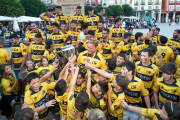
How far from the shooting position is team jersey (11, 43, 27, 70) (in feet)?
18.7

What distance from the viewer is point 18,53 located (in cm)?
575

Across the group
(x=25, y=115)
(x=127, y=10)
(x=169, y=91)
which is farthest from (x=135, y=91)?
(x=127, y=10)

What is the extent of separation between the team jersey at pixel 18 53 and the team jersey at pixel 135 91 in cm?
415

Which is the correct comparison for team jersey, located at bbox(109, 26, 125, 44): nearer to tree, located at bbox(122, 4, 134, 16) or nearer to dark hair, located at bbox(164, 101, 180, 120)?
dark hair, located at bbox(164, 101, 180, 120)

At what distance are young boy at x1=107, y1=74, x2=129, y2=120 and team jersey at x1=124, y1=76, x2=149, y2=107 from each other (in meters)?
0.39

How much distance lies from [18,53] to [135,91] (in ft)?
14.8

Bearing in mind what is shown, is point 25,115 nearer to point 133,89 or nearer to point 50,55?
point 133,89

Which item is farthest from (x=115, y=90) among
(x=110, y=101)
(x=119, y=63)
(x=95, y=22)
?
(x=95, y=22)

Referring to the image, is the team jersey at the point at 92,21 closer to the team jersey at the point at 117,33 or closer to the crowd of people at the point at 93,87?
the team jersey at the point at 117,33

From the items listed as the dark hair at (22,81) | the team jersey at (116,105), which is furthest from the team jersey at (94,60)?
the dark hair at (22,81)

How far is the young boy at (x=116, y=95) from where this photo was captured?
2957mm

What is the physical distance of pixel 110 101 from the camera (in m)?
3.17

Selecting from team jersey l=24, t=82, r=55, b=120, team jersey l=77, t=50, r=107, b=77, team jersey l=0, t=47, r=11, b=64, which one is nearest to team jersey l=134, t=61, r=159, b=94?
team jersey l=77, t=50, r=107, b=77

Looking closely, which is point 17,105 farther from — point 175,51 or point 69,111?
point 175,51
